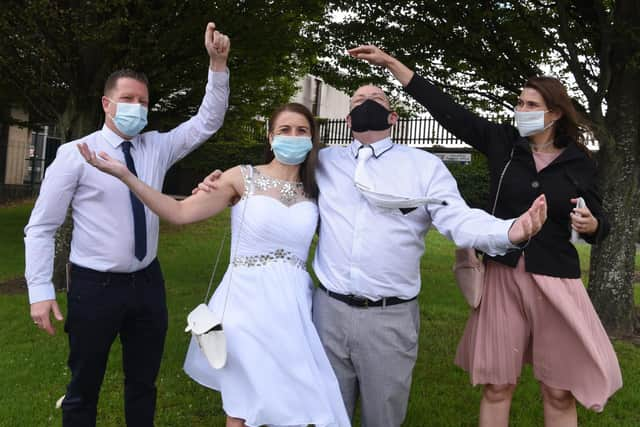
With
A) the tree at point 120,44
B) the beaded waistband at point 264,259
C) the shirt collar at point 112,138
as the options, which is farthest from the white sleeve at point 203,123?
the tree at point 120,44

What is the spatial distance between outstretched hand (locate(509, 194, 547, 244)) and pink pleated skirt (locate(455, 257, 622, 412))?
733mm

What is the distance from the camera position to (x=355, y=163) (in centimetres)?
299

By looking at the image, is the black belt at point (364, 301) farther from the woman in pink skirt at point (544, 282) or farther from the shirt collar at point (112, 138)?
the shirt collar at point (112, 138)

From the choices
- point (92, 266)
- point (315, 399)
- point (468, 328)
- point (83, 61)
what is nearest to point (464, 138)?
point (468, 328)

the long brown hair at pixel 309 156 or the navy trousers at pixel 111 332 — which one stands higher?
the long brown hair at pixel 309 156

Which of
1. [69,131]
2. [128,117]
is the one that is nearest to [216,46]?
[128,117]

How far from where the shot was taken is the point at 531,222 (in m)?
2.38

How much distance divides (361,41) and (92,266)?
5205mm

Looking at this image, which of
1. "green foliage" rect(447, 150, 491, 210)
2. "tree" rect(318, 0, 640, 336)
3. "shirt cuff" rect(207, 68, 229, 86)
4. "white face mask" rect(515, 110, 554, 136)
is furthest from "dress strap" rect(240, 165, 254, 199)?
"green foliage" rect(447, 150, 491, 210)

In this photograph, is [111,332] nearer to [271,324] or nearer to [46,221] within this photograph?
[46,221]

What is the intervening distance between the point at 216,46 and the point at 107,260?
4.46ft

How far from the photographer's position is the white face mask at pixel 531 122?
10.4 ft

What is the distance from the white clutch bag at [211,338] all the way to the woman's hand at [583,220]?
1.82m

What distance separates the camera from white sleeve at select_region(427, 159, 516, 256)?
255 cm
